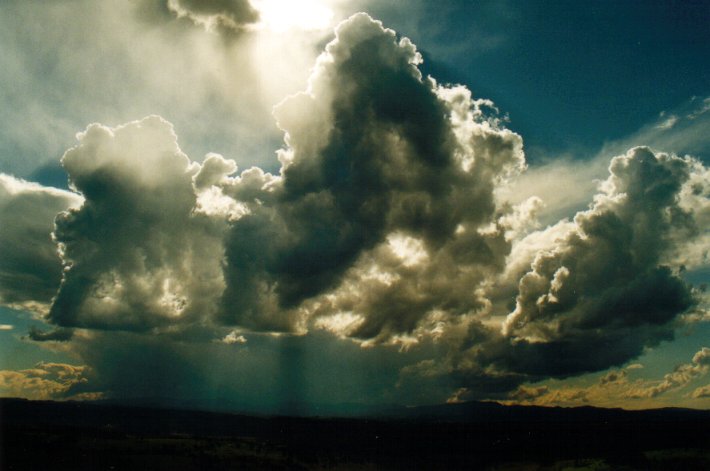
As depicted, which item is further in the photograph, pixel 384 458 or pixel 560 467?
pixel 384 458

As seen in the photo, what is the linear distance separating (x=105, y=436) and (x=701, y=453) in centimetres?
25655

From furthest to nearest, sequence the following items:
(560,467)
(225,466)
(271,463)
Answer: (560,467)
(271,463)
(225,466)

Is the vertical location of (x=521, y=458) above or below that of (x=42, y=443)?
below

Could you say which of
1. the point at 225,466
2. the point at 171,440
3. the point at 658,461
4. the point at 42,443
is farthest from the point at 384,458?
the point at 42,443

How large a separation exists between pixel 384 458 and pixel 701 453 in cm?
13647

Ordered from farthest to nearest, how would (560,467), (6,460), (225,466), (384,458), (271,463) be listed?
(384,458)
(560,467)
(271,463)
(225,466)
(6,460)

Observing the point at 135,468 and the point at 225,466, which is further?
the point at 225,466

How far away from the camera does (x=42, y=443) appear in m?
158

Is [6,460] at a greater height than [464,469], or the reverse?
[6,460]

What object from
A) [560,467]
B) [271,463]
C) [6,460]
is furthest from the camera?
[560,467]

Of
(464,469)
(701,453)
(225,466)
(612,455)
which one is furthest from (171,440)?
(701,453)

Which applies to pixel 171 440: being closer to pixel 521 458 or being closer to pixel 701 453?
pixel 521 458

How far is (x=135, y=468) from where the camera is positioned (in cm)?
13338

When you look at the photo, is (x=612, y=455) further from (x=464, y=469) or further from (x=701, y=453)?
(x=464, y=469)
